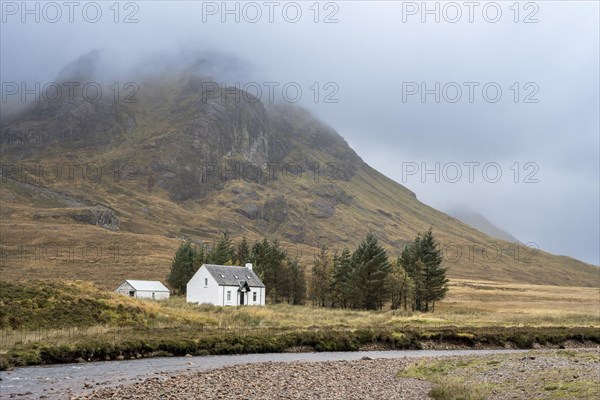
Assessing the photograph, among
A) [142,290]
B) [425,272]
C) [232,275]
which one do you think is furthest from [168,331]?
[425,272]

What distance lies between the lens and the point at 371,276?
95438 mm

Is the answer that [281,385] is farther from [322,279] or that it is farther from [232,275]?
[322,279]

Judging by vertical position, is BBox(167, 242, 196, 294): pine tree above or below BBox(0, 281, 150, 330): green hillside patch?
above

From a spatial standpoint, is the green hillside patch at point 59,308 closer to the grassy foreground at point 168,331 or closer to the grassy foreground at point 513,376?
the grassy foreground at point 168,331

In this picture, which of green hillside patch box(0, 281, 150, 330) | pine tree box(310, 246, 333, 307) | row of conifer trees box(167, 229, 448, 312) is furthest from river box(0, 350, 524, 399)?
pine tree box(310, 246, 333, 307)

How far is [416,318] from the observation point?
77.3 meters

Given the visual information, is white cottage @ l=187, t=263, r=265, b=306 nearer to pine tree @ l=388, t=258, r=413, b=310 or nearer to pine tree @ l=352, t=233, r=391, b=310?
pine tree @ l=352, t=233, r=391, b=310

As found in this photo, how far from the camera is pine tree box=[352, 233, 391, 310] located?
94.7 meters

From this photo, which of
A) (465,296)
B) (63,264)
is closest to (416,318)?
(465,296)

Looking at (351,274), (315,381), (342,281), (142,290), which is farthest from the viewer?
(142,290)

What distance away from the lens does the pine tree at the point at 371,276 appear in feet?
311

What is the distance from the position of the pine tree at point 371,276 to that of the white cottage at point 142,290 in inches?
1305

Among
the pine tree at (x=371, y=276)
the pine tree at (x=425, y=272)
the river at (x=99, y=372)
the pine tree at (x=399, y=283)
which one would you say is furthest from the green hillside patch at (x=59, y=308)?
the pine tree at (x=425, y=272)

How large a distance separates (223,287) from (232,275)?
15.3 feet
